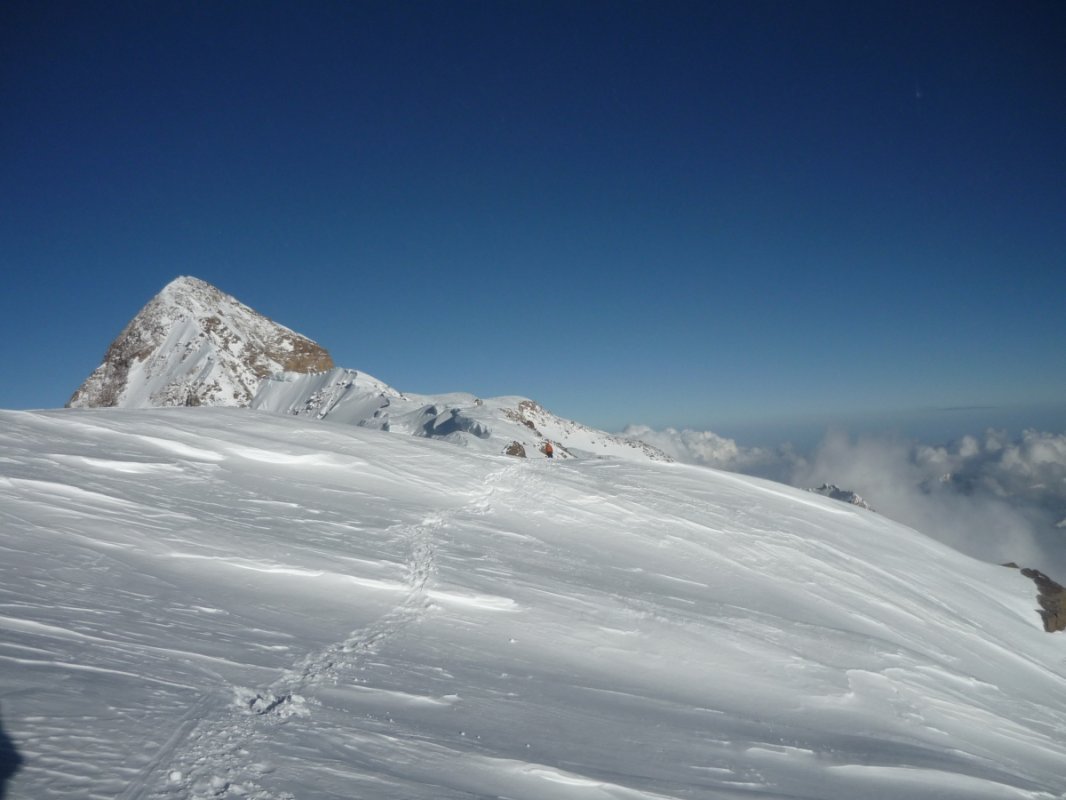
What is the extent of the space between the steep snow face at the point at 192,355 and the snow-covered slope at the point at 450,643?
31.9 meters

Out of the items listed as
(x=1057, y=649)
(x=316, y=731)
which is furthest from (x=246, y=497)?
(x=1057, y=649)

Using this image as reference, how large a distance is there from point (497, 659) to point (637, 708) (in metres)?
1.56

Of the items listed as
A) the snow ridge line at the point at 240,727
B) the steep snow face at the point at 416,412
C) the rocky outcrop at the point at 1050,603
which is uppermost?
the steep snow face at the point at 416,412

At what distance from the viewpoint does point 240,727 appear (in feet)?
14.3

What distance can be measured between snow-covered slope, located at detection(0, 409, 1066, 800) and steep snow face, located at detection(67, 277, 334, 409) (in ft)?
105

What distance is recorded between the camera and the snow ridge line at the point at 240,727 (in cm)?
365

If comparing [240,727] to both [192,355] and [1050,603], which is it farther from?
[192,355]

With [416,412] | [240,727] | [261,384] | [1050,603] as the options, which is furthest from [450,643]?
[261,384]

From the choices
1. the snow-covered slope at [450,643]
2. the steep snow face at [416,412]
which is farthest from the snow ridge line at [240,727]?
the steep snow face at [416,412]

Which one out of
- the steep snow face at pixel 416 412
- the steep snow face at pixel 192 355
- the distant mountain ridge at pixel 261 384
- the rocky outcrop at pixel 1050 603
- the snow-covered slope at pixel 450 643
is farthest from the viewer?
the steep snow face at pixel 192 355

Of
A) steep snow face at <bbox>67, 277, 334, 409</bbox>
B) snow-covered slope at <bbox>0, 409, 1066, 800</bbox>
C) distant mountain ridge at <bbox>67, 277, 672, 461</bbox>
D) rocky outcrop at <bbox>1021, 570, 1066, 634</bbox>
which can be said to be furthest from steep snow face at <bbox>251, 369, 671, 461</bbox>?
rocky outcrop at <bbox>1021, 570, 1066, 634</bbox>

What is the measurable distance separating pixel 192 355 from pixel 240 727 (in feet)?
160

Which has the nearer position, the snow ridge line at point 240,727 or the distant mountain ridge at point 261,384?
the snow ridge line at point 240,727

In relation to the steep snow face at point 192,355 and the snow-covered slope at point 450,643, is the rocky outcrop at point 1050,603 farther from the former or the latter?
the steep snow face at point 192,355
